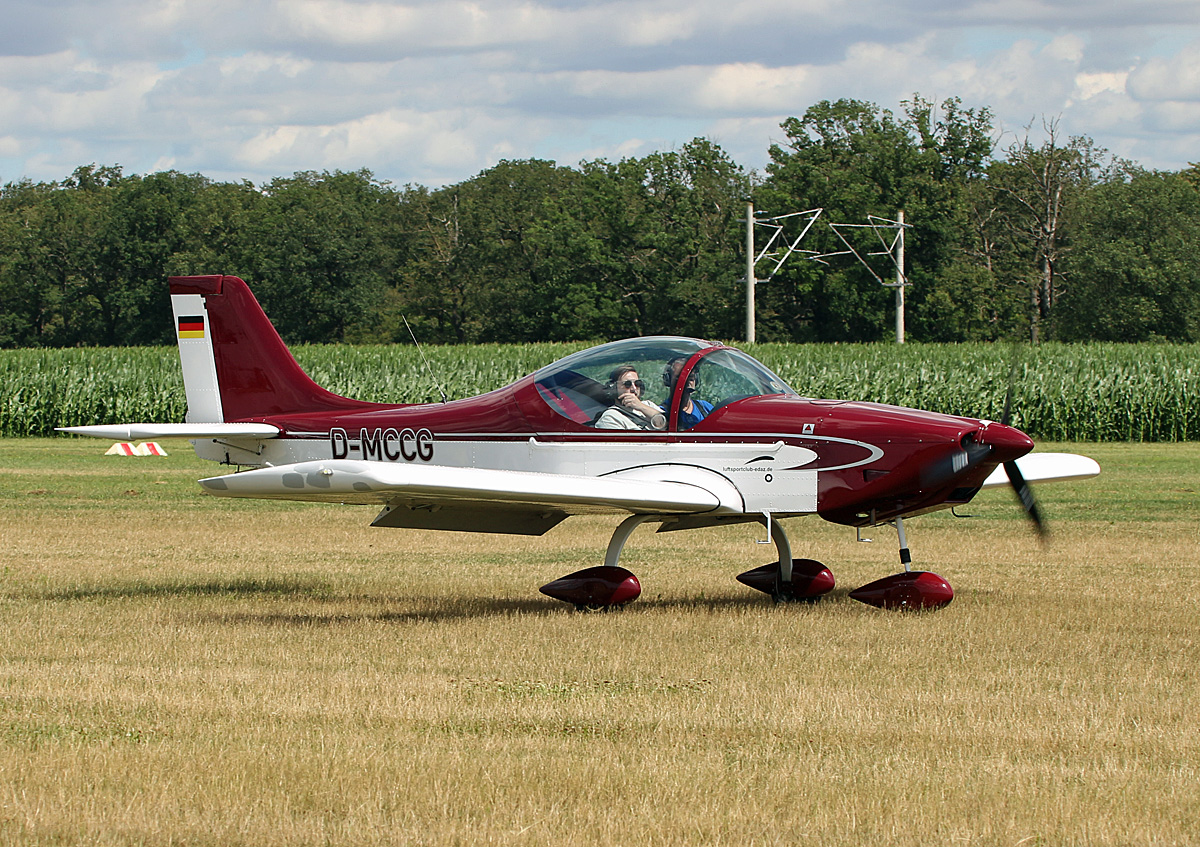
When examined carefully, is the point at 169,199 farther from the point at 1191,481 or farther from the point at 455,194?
the point at 1191,481

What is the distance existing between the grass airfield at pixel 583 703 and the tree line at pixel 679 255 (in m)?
52.0

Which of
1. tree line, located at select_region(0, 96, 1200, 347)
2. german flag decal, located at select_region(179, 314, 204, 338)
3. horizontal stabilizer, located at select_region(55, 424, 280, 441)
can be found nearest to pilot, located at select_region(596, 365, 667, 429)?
horizontal stabilizer, located at select_region(55, 424, 280, 441)

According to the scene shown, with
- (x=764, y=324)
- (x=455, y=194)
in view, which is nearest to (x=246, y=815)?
(x=764, y=324)

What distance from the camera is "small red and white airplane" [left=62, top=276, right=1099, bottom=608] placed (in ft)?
27.6

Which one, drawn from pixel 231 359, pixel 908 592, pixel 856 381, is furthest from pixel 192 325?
pixel 856 381

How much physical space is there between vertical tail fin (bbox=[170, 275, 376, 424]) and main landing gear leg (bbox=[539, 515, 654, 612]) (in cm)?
282

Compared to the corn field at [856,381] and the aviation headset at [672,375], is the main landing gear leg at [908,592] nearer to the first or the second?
the aviation headset at [672,375]

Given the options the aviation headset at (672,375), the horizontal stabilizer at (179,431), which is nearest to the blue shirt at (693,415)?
the aviation headset at (672,375)

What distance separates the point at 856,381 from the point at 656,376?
2332 centimetres

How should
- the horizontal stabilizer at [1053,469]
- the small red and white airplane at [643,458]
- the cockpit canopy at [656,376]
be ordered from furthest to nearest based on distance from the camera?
1. the horizontal stabilizer at [1053,469]
2. the cockpit canopy at [656,376]
3. the small red and white airplane at [643,458]

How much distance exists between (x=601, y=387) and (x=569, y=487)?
3.51ft

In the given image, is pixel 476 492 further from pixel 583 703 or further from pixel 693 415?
pixel 583 703

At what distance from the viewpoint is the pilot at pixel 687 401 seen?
9086mm

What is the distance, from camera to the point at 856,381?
31.8 metres
